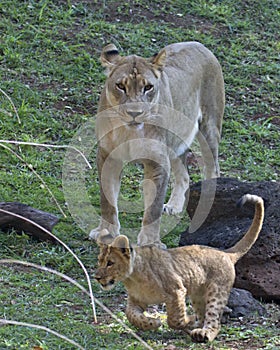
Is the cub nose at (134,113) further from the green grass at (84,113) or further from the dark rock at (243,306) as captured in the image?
the dark rock at (243,306)

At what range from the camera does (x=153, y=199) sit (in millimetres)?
7070

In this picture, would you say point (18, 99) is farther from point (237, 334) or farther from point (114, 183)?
point (237, 334)

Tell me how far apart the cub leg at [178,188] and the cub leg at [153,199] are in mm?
988

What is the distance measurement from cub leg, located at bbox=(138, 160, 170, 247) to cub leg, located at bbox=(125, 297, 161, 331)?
6.04 feet

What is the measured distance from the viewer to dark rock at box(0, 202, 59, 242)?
21.5 feet

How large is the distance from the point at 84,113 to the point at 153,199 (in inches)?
117

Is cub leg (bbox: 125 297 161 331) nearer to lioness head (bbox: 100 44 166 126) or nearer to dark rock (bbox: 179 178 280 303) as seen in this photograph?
dark rock (bbox: 179 178 280 303)

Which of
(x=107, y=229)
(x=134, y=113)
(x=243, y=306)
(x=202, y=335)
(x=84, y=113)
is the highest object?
(x=134, y=113)

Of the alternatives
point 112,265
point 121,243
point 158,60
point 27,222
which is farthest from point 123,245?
point 158,60

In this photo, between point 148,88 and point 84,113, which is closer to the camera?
point 148,88

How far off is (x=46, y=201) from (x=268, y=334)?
3068 millimetres

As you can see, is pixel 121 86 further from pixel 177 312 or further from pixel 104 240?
pixel 177 312

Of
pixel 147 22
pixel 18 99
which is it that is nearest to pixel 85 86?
pixel 18 99

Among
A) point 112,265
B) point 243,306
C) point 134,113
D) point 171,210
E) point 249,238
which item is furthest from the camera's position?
point 171,210
